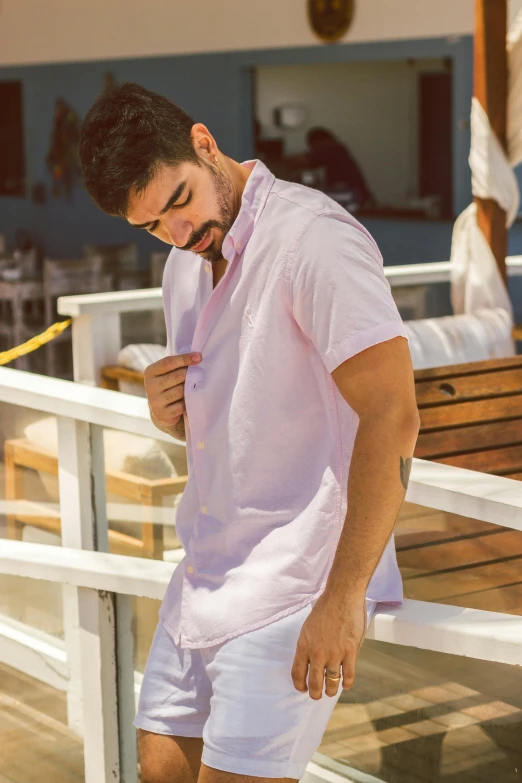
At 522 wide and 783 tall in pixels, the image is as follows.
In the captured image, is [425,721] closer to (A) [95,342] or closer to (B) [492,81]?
(A) [95,342]

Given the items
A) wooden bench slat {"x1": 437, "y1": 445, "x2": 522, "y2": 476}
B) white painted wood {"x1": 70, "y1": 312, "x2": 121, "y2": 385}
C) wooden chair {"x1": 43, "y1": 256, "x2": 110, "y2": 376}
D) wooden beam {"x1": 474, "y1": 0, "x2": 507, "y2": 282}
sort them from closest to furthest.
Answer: wooden bench slat {"x1": 437, "y1": 445, "x2": 522, "y2": 476}, white painted wood {"x1": 70, "y1": 312, "x2": 121, "y2": 385}, wooden beam {"x1": 474, "y1": 0, "x2": 507, "y2": 282}, wooden chair {"x1": 43, "y1": 256, "x2": 110, "y2": 376}

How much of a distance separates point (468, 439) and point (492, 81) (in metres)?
2.40

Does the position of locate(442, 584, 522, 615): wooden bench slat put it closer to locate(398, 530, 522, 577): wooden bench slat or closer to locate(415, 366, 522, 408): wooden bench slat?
locate(398, 530, 522, 577): wooden bench slat

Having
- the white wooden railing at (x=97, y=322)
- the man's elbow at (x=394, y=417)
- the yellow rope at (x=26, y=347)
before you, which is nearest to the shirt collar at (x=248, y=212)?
the man's elbow at (x=394, y=417)

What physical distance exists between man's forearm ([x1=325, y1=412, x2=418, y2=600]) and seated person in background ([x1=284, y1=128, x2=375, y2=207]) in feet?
22.5

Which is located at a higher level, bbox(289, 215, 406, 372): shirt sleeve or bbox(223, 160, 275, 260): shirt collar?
bbox(223, 160, 275, 260): shirt collar

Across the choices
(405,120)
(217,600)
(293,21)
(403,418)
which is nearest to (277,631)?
(217,600)

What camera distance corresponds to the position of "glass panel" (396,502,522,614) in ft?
5.07

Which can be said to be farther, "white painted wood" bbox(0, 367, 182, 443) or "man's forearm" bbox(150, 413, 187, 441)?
"white painted wood" bbox(0, 367, 182, 443)

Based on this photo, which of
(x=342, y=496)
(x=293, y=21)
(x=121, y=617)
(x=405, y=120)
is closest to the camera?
(x=342, y=496)

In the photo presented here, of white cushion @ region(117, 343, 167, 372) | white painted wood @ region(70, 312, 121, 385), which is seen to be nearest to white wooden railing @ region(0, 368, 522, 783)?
white cushion @ region(117, 343, 167, 372)

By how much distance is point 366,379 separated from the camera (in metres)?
1.21

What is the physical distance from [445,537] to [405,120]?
343 inches

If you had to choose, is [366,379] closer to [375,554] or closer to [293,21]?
[375,554]
